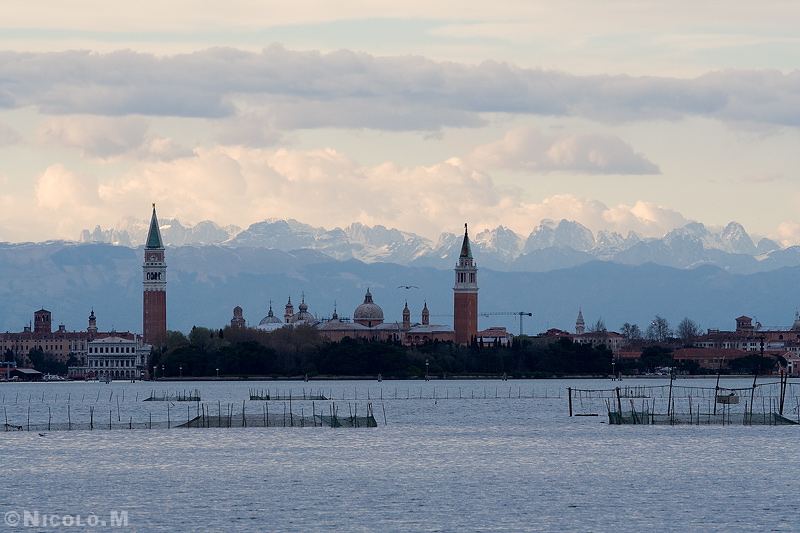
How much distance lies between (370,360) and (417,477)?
12355 cm

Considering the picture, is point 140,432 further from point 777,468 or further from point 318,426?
point 777,468

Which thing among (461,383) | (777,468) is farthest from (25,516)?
(461,383)

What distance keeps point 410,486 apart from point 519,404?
65.1 m

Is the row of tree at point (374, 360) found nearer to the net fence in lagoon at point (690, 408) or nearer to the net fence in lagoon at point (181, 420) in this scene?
the net fence in lagoon at point (690, 408)

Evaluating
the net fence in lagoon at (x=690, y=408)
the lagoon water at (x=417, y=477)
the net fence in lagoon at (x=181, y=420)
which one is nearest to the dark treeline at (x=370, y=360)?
the net fence in lagoon at (x=690, y=408)

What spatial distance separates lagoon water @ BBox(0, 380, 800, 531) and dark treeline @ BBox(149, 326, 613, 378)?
88256 mm

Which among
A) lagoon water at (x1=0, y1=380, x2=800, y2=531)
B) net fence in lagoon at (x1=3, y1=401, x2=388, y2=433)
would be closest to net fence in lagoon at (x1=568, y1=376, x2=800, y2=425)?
lagoon water at (x1=0, y1=380, x2=800, y2=531)

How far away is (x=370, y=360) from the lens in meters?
183

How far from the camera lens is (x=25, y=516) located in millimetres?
48969

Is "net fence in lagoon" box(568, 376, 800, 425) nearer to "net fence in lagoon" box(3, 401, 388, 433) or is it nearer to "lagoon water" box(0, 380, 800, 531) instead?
"lagoon water" box(0, 380, 800, 531)

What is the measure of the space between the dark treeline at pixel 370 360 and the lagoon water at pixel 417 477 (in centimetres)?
8826

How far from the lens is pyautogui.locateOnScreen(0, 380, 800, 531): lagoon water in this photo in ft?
159

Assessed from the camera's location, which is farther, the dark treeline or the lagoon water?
the dark treeline

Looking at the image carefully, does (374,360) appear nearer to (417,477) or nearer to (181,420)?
(181,420)
